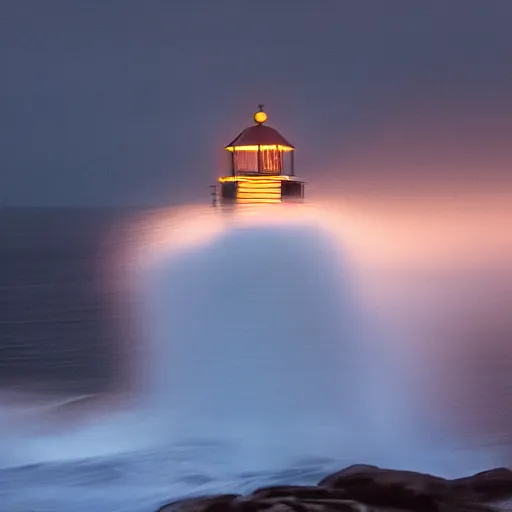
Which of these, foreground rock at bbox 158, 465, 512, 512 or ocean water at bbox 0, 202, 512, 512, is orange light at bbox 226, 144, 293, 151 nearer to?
ocean water at bbox 0, 202, 512, 512

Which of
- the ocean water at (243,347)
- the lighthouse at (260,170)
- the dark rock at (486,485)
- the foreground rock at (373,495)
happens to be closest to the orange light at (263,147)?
the lighthouse at (260,170)

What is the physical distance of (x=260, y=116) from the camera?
133cm

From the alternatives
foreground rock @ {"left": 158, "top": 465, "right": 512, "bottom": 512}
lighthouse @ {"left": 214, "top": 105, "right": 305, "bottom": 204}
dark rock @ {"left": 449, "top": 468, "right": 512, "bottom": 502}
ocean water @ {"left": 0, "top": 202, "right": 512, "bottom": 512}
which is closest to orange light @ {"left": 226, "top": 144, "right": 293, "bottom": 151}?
lighthouse @ {"left": 214, "top": 105, "right": 305, "bottom": 204}

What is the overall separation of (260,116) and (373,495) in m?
0.85

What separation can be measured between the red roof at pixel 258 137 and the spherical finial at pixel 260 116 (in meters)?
0.01

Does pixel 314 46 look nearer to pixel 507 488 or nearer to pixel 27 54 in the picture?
pixel 27 54

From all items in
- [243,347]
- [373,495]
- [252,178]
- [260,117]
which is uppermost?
[260,117]

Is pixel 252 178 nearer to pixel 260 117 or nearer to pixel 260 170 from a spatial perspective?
pixel 260 170

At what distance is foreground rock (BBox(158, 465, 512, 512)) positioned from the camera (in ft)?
4.10

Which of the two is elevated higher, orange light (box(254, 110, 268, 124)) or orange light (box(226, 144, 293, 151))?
orange light (box(254, 110, 268, 124))

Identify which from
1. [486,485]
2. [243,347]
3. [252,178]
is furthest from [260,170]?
[486,485]

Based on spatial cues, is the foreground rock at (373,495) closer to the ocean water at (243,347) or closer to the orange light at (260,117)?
the ocean water at (243,347)

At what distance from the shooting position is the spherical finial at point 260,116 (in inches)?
52.4

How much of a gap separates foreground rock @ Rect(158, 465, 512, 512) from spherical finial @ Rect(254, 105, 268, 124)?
79 centimetres
